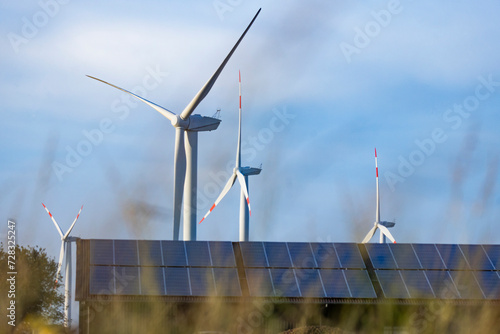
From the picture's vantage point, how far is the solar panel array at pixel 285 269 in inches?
1038

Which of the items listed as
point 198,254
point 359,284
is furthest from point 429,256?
point 198,254

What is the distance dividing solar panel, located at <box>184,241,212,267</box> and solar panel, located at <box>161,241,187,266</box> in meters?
0.22

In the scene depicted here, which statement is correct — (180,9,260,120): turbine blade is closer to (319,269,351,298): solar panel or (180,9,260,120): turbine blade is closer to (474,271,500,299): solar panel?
(319,269,351,298): solar panel

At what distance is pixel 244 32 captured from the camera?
136ft

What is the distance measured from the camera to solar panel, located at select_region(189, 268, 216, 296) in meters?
26.3

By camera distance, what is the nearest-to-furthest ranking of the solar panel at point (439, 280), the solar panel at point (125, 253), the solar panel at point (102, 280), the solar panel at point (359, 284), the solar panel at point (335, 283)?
1. the solar panel at point (102, 280)
2. the solar panel at point (439, 280)
3. the solar panel at point (335, 283)
4. the solar panel at point (359, 284)
5. the solar panel at point (125, 253)

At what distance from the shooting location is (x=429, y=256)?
3006 centimetres

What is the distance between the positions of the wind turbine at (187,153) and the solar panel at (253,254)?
16011 millimetres

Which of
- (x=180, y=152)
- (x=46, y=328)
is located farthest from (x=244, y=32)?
(x=46, y=328)

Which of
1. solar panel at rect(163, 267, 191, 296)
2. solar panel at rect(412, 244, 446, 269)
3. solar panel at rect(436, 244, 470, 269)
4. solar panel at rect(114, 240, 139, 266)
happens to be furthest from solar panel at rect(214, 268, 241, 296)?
solar panel at rect(436, 244, 470, 269)

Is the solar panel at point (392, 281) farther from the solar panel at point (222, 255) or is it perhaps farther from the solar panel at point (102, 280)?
the solar panel at point (102, 280)

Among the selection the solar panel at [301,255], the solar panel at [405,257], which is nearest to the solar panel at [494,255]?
the solar panel at [405,257]

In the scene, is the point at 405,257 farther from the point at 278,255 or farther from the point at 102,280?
the point at 102,280

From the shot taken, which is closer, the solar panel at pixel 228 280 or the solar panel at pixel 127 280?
the solar panel at pixel 127 280
